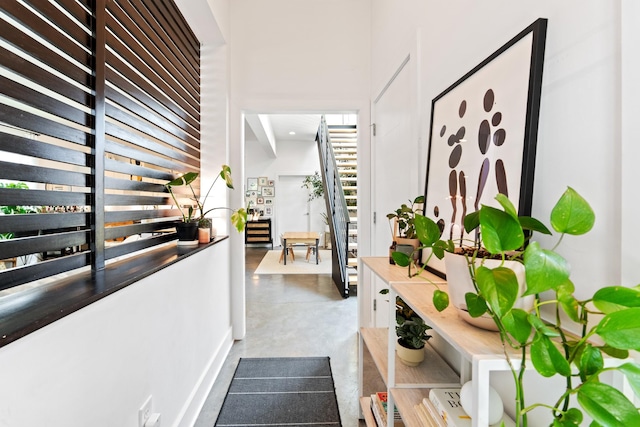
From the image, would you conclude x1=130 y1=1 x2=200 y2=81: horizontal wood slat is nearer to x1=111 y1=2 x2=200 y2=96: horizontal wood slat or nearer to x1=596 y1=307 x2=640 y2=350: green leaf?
x1=111 y1=2 x2=200 y2=96: horizontal wood slat

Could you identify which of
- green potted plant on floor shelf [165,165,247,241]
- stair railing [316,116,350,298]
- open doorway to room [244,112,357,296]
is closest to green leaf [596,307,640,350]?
green potted plant on floor shelf [165,165,247,241]

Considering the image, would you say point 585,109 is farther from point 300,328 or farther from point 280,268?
point 280,268

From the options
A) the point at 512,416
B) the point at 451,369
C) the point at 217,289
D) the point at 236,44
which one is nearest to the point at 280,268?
the point at 217,289

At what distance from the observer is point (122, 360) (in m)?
1.03

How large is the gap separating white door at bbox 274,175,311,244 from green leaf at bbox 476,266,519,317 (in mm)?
7810

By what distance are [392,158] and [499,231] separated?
5.66 ft

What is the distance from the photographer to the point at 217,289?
7.32 feet

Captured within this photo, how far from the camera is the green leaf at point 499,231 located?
0.47 m

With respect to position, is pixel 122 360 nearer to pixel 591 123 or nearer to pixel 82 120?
pixel 82 120

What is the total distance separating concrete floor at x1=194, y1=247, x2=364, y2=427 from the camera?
1902 millimetres

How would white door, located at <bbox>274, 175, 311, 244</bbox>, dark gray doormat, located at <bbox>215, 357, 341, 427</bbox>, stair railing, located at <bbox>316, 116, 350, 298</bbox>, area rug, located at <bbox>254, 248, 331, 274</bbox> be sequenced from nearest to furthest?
1. dark gray doormat, located at <bbox>215, 357, 341, 427</bbox>
2. stair railing, located at <bbox>316, 116, 350, 298</bbox>
3. area rug, located at <bbox>254, 248, 331, 274</bbox>
4. white door, located at <bbox>274, 175, 311, 244</bbox>

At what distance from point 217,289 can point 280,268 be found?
321 cm

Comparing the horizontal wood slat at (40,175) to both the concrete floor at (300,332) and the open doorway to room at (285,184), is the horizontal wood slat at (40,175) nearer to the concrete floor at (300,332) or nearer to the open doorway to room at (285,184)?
the concrete floor at (300,332)

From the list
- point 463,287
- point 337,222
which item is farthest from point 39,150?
point 337,222
